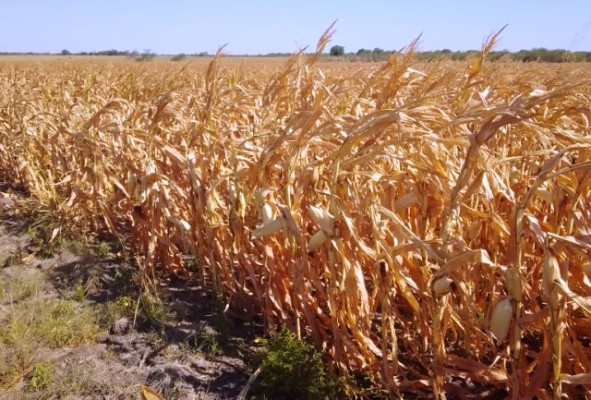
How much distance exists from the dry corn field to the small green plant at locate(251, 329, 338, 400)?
10 centimetres

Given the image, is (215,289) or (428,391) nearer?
(428,391)

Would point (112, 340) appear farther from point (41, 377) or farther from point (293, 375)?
point (293, 375)

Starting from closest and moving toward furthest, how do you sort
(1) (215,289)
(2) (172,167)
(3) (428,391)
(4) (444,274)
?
(4) (444,274) < (3) (428,391) < (1) (215,289) < (2) (172,167)

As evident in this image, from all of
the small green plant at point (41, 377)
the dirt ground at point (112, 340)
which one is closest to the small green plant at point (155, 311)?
the dirt ground at point (112, 340)

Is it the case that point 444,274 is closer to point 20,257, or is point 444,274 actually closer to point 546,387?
point 546,387

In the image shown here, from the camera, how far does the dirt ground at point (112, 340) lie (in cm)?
205

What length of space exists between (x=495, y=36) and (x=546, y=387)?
54.2 inches

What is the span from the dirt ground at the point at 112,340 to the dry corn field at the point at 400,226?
0.19 m

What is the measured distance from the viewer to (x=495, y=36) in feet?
6.79

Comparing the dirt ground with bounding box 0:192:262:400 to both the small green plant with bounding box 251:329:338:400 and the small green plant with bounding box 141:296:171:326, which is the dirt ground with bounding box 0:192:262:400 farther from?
the small green plant with bounding box 251:329:338:400

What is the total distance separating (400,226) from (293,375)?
739mm

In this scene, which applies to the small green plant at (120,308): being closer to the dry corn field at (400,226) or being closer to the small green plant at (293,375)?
the dry corn field at (400,226)

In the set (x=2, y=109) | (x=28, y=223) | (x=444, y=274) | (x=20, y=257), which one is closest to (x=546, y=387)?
(x=444, y=274)

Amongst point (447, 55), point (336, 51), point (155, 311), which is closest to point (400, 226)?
point (155, 311)
